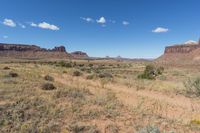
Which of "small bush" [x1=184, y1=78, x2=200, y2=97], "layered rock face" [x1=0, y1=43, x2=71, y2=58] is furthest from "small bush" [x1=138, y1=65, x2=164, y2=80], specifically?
"layered rock face" [x1=0, y1=43, x2=71, y2=58]

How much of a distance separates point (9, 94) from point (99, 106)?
574 centimetres

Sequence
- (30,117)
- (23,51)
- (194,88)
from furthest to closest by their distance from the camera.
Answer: (23,51) → (194,88) → (30,117)

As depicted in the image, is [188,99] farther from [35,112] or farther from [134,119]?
[35,112]

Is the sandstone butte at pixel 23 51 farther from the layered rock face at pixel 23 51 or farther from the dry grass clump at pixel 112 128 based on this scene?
the dry grass clump at pixel 112 128

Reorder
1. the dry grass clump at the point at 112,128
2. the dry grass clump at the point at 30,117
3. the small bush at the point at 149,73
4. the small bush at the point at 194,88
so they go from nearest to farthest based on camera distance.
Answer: the dry grass clump at the point at 30,117
the dry grass clump at the point at 112,128
the small bush at the point at 194,88
the small bush at the point at 149,73

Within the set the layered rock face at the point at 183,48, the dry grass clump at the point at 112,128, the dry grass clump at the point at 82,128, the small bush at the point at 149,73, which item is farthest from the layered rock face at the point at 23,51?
the dry grass clump at the point at 112,128

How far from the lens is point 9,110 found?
941cm

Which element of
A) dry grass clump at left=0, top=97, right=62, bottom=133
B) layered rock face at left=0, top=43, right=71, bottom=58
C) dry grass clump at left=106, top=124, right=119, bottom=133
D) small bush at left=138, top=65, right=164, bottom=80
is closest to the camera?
dry grass clump at left=0, top=97, right=62, bottom=133

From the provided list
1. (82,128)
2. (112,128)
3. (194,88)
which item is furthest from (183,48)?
(82,128)

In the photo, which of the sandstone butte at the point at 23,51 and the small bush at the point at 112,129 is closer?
the small bush at the point at 112,129

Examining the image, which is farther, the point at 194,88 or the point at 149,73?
the point at 149,73

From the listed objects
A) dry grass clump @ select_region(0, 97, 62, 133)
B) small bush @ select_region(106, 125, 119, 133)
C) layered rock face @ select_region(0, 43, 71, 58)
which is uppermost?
layered rock face @ select_region(0, 43, 71, 58)

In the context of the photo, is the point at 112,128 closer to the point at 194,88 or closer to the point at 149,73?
the point at 194,88

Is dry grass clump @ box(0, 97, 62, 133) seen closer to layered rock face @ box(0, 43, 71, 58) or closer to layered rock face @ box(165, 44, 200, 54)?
layered rock face @ box(0, 43, 71, 58)
